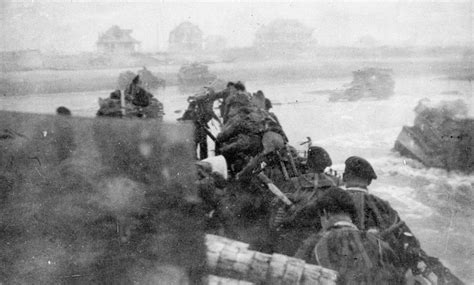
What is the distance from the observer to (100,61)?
1220 inches

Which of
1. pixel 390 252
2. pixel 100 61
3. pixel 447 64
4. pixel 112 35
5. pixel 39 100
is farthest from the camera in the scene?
pixel 447 64

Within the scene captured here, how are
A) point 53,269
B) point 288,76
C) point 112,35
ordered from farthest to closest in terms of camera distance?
point 288,76, point 112,35, point 53,269

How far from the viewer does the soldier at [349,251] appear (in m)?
2.42

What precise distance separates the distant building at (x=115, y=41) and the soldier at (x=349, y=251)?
3357cm

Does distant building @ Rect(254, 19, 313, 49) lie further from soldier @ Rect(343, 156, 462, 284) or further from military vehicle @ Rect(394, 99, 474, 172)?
soldier @ Rect(343, 156, 462, 284)

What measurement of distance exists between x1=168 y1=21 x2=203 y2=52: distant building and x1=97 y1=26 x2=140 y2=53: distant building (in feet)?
12.0

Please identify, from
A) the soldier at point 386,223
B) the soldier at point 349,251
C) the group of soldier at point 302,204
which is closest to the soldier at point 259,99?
the group of soldier at point 302,204

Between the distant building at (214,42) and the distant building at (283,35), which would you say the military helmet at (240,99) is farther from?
the distant building at (214,42)

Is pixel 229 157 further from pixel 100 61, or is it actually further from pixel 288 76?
pixel 288 76

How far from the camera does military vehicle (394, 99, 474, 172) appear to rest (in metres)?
11.3

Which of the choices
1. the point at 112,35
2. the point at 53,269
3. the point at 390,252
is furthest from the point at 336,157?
the point at 112,35

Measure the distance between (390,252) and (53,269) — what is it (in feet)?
6.83

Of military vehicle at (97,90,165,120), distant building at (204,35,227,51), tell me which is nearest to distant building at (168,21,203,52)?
distant building at (204,35,227,51)

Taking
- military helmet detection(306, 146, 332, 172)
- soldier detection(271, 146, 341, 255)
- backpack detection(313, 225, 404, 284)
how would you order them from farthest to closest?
military helmet detection(306, 146, 332, 172), soldier detection(271, 146, 341, 255), backpack detection(313, 225, 404, 284)
